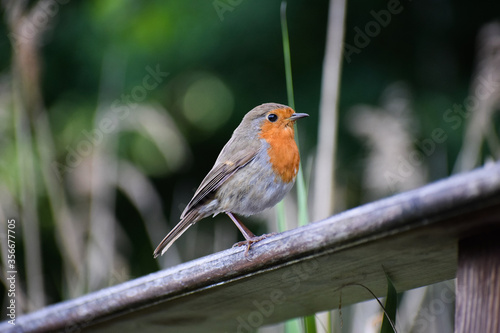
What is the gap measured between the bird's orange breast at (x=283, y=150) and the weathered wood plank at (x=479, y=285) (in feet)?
4.11

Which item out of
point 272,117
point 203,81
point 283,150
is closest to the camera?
point 283,150

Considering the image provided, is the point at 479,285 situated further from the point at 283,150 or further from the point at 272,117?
the point at 272,117

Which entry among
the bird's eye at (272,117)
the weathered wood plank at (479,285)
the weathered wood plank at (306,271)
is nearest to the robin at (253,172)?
the bird's eye at (272,117)

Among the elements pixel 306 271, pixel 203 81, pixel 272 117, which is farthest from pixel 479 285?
pixel 203 81

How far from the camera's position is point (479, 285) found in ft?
4.42

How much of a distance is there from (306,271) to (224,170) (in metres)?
1.21

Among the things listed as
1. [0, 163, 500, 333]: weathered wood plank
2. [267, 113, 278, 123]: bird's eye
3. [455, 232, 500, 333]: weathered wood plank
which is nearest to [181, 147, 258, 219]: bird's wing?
[267, 113, 278, 123]: bird's eye

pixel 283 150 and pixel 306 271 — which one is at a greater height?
pixel 283 150

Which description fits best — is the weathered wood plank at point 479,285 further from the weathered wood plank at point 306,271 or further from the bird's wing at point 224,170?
the bird's wing at point 224,170

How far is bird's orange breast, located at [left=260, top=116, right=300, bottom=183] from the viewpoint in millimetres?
2617

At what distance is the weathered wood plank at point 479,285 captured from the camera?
51.3 inches

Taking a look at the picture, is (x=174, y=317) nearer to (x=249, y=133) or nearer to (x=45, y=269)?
(x=249, y=133)

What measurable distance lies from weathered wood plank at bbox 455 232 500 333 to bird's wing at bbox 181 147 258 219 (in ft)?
4.77

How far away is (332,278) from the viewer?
1715 millimetres
